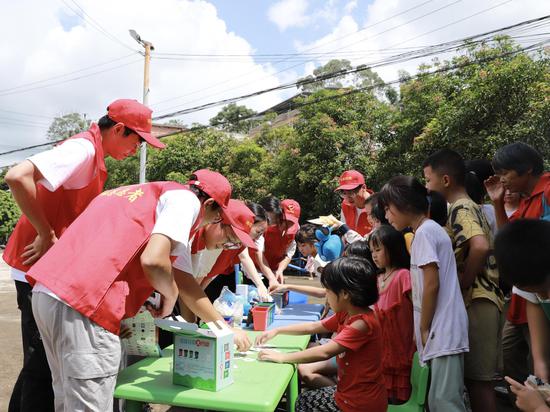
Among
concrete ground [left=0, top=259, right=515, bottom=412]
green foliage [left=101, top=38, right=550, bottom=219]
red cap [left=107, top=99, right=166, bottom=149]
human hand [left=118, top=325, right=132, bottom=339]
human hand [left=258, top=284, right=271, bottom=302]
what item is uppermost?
green foliage [left=101, top=38, right=550, bottom=219]

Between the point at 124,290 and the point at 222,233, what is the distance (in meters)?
0.83

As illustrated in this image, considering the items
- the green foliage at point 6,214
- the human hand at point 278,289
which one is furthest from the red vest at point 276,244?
the green foliage at point 6,214

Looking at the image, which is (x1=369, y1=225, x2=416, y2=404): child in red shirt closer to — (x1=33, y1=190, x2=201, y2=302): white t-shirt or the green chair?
the green chair

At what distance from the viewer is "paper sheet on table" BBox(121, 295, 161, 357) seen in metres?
1.92

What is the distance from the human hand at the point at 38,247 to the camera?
1999 millimetres

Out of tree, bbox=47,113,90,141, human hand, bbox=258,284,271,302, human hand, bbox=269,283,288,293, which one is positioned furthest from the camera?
tree, bbox=47,113,90,141

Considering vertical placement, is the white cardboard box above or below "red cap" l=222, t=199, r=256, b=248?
below

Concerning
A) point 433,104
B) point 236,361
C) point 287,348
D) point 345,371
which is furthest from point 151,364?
point 433,104

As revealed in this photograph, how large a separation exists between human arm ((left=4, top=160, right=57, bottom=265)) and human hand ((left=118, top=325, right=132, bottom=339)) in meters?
0.50

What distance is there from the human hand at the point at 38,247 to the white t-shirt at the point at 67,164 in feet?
0.73

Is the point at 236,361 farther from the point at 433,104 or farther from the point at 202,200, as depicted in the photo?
the point at 433,104

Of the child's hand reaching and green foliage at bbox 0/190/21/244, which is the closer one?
the child's hand reaching

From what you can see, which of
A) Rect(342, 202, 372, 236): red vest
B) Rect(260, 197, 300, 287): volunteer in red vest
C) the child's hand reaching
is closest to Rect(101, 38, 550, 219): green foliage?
Rect(342, 202, 372, 236): red vest

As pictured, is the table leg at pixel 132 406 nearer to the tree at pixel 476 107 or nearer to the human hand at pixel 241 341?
the human hand at pixel 241 341
